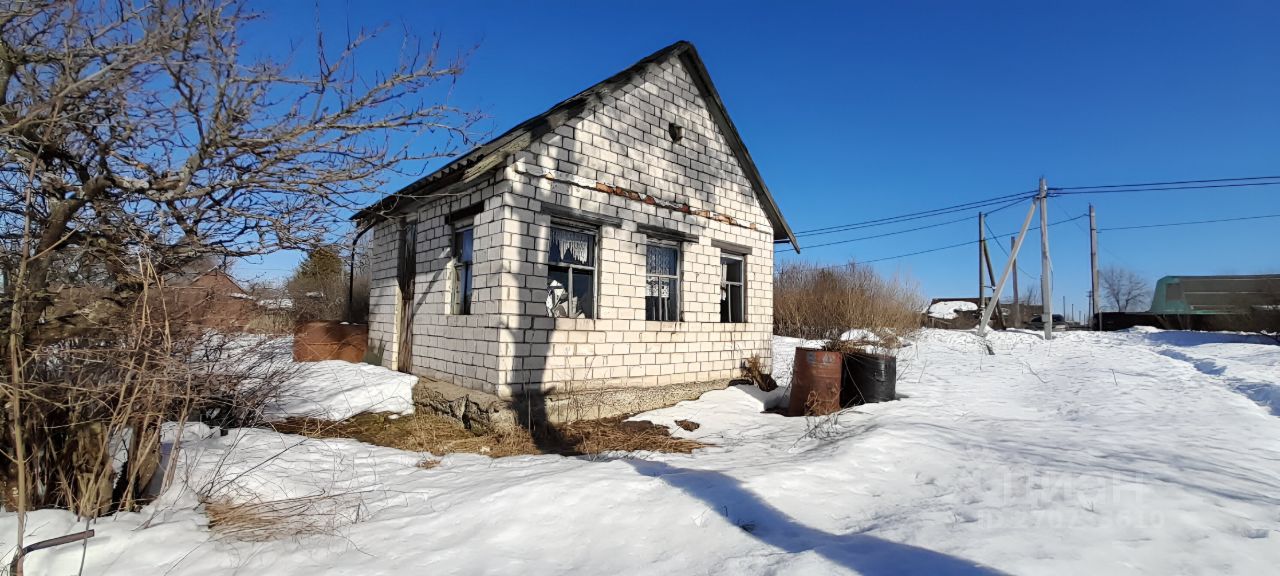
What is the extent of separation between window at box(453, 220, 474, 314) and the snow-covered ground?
7.24 ft

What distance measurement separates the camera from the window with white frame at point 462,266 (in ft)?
23.7

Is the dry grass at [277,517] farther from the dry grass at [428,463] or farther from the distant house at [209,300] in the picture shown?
the dry grass at [428,463]

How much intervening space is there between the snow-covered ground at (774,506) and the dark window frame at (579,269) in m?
2.12

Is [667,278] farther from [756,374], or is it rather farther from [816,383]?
[816,383]

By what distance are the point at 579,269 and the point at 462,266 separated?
165 cm

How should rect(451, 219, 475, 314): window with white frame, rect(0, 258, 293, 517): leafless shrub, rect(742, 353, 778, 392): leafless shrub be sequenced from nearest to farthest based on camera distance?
rect(0, 258, 293, 517): leafless shrub, rect(451, 219, 475, 314): window with white frame, rect(742, 353, 778, 392): leafless shrub

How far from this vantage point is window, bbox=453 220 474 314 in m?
7.25

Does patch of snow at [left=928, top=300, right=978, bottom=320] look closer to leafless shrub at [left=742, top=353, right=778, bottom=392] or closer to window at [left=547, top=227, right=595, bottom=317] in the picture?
leafless shrub at [left=742, top=353, right=778, bottom=392]

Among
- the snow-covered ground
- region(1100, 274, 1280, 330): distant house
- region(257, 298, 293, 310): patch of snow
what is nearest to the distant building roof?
region(1100, 274, 1280, 330): distant house

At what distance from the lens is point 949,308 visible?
3431 centimetres

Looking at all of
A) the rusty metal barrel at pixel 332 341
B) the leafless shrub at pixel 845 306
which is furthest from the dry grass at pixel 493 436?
the leafless shrub at pixel 845 306

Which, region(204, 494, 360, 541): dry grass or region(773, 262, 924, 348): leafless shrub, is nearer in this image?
region(204, 494, 360, 541): dry grass

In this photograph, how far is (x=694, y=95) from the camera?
908 cm

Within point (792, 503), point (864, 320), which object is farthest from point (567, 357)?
point (864, 320)
